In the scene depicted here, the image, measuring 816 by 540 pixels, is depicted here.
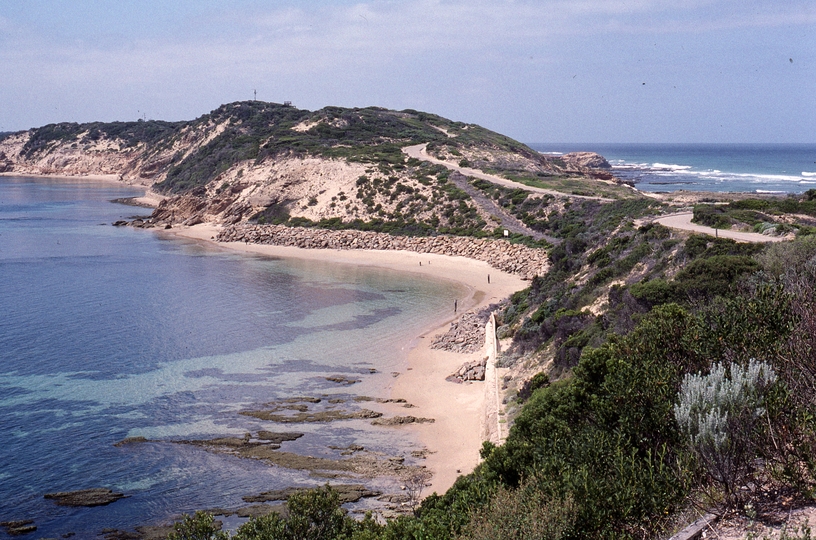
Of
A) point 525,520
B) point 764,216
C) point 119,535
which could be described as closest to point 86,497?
point 119,535

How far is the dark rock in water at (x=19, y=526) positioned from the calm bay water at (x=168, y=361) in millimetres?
216

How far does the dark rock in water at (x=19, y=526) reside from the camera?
14820 millimetres

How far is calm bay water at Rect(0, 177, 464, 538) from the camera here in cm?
1723

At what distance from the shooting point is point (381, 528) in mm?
10688

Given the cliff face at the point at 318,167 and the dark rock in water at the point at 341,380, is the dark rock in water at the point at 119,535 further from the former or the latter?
the cliff face at the point at 318,167

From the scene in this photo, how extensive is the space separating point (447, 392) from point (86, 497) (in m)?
11.9

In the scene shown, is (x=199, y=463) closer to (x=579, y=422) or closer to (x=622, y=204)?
(x=579, y=422)

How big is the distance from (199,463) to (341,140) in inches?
2717

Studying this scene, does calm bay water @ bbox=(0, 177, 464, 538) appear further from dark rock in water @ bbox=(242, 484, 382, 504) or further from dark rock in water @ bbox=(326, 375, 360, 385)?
dark rock in water @ bbox=(326, 375, 360, 385)

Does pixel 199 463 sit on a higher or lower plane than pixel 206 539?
lower

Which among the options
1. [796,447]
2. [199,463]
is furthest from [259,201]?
[796,447]

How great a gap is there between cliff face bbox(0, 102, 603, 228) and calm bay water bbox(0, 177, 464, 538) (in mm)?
13464

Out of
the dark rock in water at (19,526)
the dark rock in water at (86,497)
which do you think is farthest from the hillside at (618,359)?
the dark rock in water at (86,497)

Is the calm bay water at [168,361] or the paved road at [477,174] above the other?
the paved road at [477,174]
